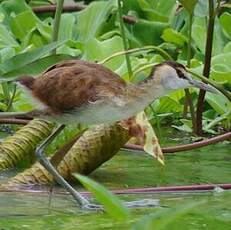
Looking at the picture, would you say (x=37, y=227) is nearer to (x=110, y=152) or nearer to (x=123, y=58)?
(x=110, y=152)

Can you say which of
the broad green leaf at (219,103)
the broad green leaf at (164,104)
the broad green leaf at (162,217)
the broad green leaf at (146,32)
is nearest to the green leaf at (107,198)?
the broad green leaf at (162,217)

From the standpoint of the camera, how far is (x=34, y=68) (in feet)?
11.3

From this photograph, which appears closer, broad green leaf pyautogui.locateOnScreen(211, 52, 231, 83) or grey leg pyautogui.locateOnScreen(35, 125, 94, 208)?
grey leg pyautogui.locateOnScreen(35, 125, 94, 208)

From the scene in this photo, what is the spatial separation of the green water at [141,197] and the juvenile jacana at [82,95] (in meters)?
0.13

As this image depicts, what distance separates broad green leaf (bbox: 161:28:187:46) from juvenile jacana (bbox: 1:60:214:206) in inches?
76.1

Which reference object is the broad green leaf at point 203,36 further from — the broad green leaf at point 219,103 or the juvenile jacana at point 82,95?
the juvenile jacana at point 82,95

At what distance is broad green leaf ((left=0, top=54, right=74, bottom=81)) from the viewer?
3357 mm

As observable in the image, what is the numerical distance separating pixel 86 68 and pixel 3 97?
1411mm

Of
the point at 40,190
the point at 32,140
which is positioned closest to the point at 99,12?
the point at 32,140

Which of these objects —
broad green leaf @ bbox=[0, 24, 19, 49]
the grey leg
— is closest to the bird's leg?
the grey leg

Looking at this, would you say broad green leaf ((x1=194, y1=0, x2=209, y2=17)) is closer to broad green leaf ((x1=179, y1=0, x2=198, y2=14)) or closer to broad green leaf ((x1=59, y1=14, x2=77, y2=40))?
broad green leaf ((x1=179, y1=0, x2=198, y2=14))

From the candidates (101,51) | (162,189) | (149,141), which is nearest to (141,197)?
(162,189)

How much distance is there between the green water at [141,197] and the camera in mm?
2475

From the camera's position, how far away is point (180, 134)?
13.3 ft
